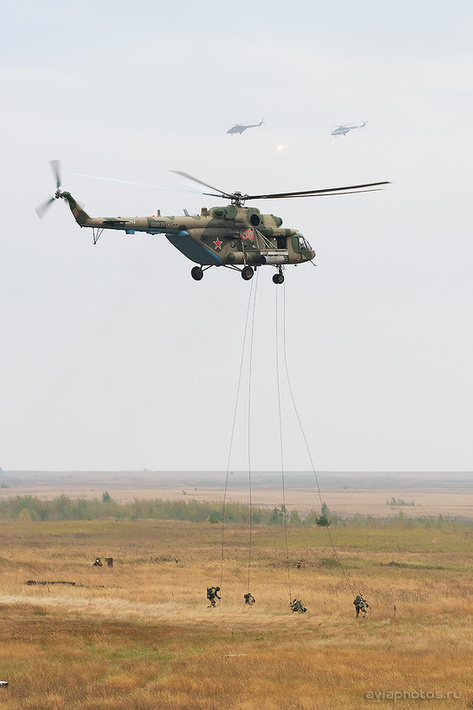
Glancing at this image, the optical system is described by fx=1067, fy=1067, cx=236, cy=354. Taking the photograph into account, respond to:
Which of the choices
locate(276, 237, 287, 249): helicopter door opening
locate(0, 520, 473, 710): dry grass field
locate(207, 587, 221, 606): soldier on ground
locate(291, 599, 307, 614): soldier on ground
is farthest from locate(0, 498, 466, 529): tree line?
locate(276, 237, 287, 249): helicopter door opening

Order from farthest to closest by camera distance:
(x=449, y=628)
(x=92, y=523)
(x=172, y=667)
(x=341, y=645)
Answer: (x=92, y=523), (x=449, y=628), (x=341, y=645), (x=172, y=667)

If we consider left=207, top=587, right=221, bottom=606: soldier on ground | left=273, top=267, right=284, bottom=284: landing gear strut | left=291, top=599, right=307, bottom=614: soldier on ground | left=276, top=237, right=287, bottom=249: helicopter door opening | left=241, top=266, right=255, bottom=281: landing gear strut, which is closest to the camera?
left=241, top=266, right=255, bottom=281: landing gear strut

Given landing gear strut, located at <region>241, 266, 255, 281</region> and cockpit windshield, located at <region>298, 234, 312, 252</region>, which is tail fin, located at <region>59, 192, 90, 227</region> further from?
cockpit windshield, located at <region>298, 234, 312, 252</region>

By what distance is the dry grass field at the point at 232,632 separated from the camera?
1483 inches

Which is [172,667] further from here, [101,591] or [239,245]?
[101,591]

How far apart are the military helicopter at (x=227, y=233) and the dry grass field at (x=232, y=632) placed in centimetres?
1573

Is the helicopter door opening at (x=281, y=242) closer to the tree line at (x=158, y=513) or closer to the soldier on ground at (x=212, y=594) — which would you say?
Result: the soldier on ground at (x=212, y=594)

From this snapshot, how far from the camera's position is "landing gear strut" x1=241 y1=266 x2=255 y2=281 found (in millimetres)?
43406

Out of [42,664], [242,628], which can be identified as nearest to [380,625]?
[242,628]

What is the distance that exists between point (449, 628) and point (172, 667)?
15.6m

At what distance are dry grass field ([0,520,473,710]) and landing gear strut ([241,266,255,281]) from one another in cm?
1530

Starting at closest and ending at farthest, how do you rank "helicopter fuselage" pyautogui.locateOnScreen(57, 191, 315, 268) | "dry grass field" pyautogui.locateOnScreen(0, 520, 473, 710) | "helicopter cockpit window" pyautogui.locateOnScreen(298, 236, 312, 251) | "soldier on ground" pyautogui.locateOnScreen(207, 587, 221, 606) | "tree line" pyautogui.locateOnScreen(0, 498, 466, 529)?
"dry grass field" pyautogui.locateOnScreen(0, 520, 473, 710)
"helicopter fuselage" pyautogui.locateOnScreen(57, 191, 315, 268)
"helicopter cockpit window" pyautogui.locateOnScreen(298, 236, 312, 251)
"soldier on ground" pyautogui.locateOnScreen(207, 587, 221, 606)
"tree line" pyautogui.locateOnScreen(0, 498, 466, 529)

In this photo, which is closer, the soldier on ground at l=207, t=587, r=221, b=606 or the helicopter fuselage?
the helicopter fuselage

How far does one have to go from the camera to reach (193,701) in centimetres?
3666
